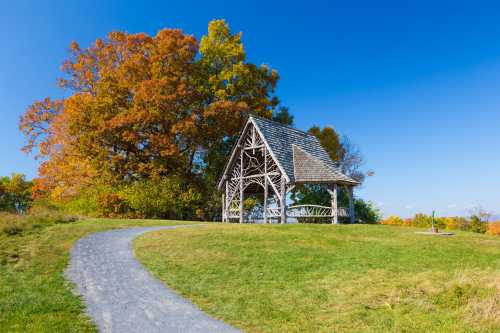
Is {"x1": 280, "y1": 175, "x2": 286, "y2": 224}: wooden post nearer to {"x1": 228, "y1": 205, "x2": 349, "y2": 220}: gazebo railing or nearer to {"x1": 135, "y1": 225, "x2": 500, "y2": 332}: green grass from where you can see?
{"x1": 228, "y1": 205, "x2": 349, "y2": 220}: gazebo railing

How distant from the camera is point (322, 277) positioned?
9211 millimetres

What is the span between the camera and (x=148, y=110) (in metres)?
28.9

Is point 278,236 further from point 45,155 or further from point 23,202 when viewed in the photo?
point 23,202

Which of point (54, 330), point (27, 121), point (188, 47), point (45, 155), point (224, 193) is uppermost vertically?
point (188, 47)

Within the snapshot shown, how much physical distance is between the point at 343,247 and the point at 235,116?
19.7m

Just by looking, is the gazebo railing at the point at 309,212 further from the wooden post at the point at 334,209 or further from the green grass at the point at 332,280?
the green grass at the point at 332,280

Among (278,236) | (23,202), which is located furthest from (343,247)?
(23,202)

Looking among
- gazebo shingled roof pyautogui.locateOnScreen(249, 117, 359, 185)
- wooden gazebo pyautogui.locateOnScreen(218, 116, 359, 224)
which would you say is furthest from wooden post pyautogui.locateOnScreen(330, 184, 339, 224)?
gazebo shingled roof pyautogui.locateOnScreen(249, 117, 359, 185)

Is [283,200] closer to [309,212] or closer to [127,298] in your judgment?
[309,212]

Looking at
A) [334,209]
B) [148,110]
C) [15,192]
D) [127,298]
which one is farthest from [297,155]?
[15,192]

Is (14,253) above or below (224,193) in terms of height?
below

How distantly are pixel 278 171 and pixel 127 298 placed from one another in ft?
57.8

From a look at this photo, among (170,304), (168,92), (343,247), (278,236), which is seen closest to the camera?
(170,304)

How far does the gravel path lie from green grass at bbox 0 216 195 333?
0.31 meters
